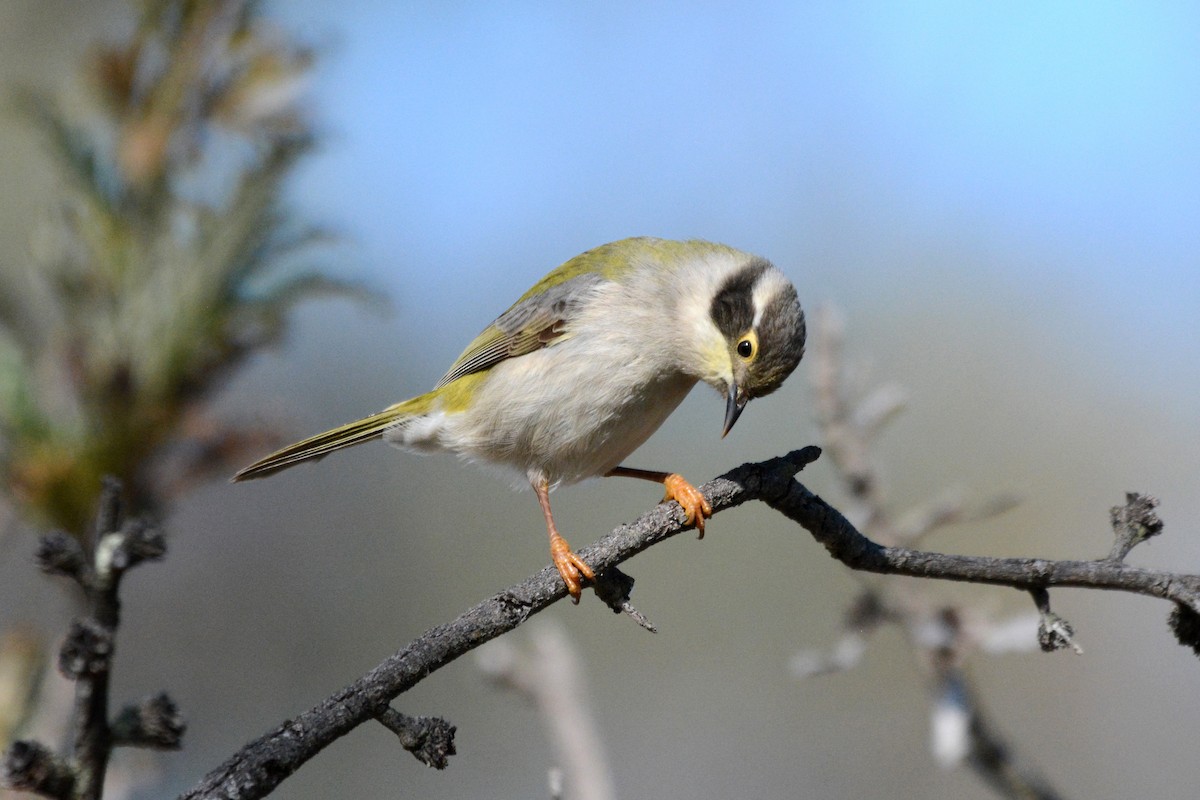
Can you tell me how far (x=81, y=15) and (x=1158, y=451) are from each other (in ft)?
26.0

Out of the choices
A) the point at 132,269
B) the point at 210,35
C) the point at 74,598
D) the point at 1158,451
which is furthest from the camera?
the point at 1158,451

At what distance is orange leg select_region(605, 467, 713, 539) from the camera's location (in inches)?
81.3

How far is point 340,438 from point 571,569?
158cm

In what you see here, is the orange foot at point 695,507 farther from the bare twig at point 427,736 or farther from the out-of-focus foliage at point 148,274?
the out-of-focus foliage at point 148,274

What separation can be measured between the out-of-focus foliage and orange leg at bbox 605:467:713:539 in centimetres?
101

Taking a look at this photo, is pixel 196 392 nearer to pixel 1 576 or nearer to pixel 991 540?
pixel 1 576

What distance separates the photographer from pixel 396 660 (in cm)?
158

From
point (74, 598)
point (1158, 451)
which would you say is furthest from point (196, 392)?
point (1158, 451)

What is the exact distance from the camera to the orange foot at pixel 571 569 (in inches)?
78.2

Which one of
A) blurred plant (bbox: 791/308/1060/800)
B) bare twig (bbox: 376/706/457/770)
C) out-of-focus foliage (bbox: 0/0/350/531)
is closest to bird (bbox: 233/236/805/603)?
blurred plant (bbox: 791/308/1060/800)

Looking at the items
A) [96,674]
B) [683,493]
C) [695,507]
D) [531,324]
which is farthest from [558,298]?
[96,674]

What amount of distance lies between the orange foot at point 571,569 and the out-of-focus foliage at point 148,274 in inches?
31.2

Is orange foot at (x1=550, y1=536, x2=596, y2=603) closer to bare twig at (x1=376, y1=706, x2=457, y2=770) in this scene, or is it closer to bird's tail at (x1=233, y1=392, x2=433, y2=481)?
bare twig at (x1=376, y1=706, x2=457, y2=770)

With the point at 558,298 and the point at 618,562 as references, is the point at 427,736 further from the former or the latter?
the point at 558,298
